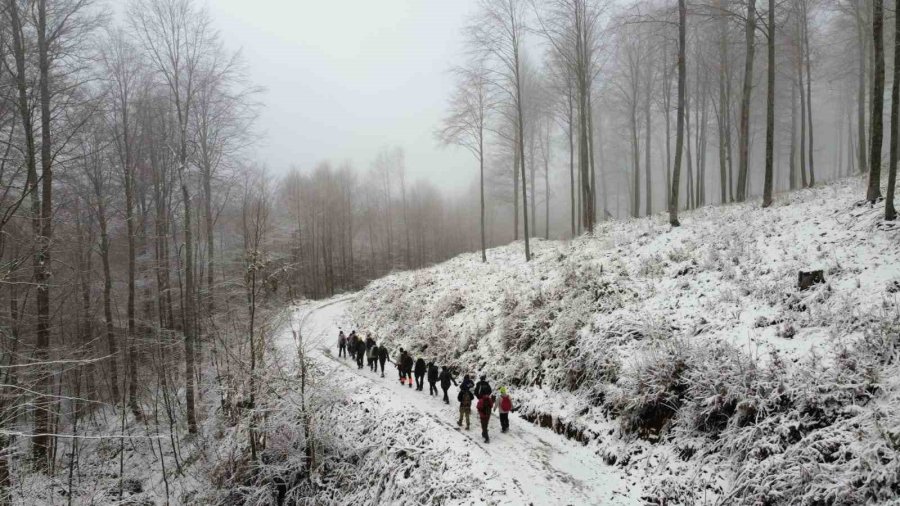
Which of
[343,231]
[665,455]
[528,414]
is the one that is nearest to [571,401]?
[528,414]

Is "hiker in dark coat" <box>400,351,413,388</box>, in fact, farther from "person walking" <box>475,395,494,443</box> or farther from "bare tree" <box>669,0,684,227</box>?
"bare tree" <box>669,0,684,227</box>

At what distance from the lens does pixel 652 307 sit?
10.7 meters

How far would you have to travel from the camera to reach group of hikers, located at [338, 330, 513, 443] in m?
10.2

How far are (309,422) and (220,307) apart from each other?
5910 millimetres

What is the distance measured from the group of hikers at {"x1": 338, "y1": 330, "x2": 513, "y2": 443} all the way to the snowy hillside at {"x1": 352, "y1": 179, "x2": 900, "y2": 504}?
122cm

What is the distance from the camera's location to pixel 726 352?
786 centimetres

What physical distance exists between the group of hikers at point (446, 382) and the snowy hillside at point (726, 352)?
122 centimetres

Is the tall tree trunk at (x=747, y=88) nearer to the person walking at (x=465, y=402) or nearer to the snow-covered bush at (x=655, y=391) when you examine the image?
the snow-covered bush at (x=655, y=391)

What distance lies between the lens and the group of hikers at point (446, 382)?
1017 centimetres

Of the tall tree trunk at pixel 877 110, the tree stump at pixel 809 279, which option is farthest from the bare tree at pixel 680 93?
the tree stump at pixel 809 279

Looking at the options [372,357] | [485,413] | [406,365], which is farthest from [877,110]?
[372,357]

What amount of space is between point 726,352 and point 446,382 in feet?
24.7

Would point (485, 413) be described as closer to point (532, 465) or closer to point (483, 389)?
point (483, 389)

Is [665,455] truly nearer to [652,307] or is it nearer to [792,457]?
[792,457]
